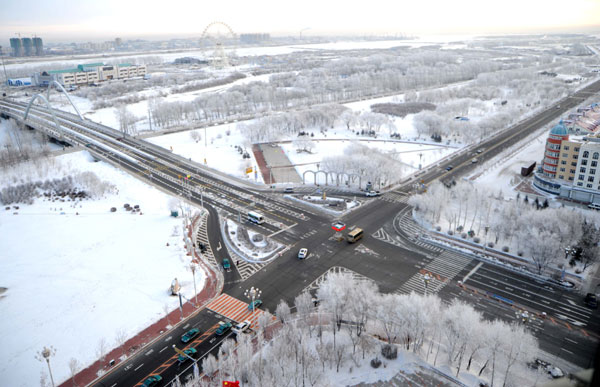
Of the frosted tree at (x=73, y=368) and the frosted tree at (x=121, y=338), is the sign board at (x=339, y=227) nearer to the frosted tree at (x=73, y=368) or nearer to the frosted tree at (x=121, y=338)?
the frosted tree at (x=121, y=338)

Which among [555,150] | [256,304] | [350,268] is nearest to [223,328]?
[256,304]

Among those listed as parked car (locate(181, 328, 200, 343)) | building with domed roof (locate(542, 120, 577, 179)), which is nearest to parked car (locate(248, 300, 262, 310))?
parked car (locate(181, 328, 200, 343))

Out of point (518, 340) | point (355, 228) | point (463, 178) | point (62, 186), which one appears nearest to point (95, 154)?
point (62, 186)

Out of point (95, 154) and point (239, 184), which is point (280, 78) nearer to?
point (95, 154)

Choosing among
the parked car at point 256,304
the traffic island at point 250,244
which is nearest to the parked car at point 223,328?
the parked car at point 256,304

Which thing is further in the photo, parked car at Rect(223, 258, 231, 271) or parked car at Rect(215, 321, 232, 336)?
parked car at Rect(223, 258, 231, 271)

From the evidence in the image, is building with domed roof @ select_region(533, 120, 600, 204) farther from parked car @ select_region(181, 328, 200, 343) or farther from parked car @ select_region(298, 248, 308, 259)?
parked car @ select_region(181, 328, 200, 343)
